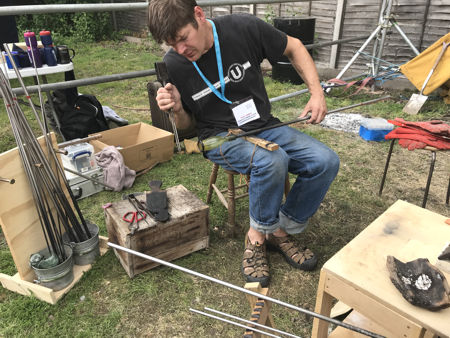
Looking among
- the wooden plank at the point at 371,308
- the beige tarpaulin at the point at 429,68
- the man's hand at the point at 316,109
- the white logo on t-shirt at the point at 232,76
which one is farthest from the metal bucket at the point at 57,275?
the beige tarpaulin at the point at 429,68

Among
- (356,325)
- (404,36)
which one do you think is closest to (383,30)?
(404,36)

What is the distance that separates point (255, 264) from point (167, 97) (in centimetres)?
107

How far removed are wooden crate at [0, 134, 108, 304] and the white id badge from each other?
1.07 m

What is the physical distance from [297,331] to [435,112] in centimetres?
393

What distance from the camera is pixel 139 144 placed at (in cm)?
319

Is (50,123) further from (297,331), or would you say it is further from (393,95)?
(393,95)

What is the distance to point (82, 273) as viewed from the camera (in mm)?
2100

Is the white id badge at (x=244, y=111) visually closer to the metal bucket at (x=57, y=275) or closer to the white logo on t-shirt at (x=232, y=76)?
the white logo on t-shirt at (x=232, y=76)

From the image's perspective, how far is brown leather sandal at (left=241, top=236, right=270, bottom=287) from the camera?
2.02m

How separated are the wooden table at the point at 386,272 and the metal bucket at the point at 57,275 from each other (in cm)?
134

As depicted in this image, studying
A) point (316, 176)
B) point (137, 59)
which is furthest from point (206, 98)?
point (137, 59)

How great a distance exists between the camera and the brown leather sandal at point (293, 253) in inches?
83.7

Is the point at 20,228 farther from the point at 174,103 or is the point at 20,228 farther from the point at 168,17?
the point at 168,17

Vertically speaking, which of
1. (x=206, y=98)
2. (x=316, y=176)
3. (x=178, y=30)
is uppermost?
(x=178, y=30)
